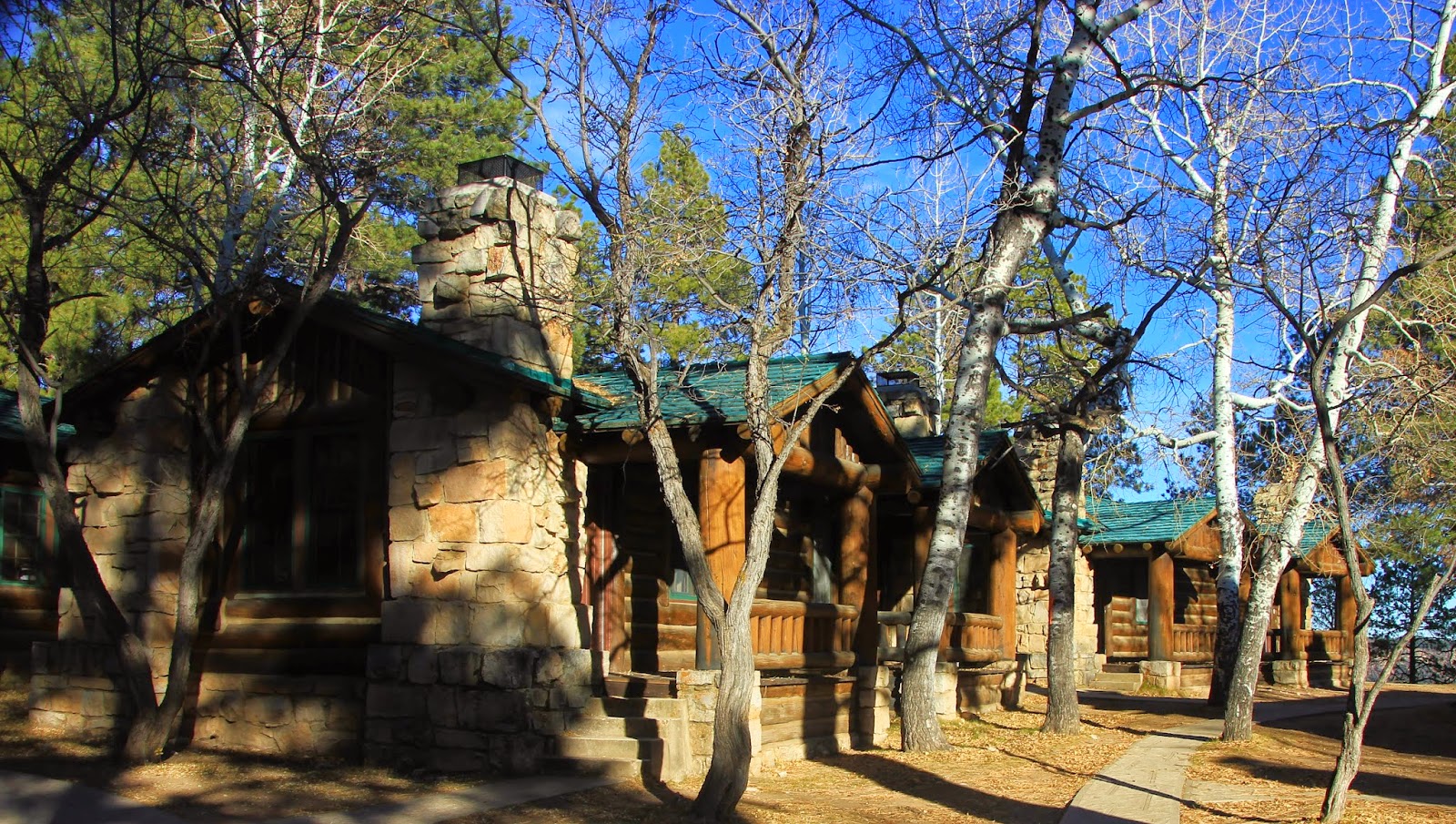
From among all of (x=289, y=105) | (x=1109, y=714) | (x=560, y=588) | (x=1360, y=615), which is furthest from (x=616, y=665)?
(x=289, y=105)

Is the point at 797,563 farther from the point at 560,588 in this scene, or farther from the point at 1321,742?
the point at 1321,742

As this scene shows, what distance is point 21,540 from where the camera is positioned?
53.4 ft

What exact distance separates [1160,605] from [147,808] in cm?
1980

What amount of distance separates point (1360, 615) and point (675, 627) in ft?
24.6

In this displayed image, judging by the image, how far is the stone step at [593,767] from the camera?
1077 cm

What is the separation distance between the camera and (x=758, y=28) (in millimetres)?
11047

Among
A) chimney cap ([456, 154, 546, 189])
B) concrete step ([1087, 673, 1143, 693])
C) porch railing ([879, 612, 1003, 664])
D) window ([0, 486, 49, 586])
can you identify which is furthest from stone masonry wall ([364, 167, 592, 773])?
concrete step ([1087, 673, 1143, 693])

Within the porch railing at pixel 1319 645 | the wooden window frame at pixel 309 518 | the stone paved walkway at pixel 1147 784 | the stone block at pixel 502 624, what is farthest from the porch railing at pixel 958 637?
the porch railing at pixel 1319 645

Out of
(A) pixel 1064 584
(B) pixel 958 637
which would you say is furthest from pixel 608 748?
(B) pixel 958 637

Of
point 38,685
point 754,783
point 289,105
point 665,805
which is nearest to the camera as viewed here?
point 665,805

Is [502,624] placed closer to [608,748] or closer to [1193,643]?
[608,748]

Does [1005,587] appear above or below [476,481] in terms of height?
below

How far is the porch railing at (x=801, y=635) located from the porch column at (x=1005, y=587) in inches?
188

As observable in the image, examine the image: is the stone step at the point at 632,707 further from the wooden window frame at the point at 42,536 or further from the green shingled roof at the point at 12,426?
the wooden window frame at the point at 42,536
